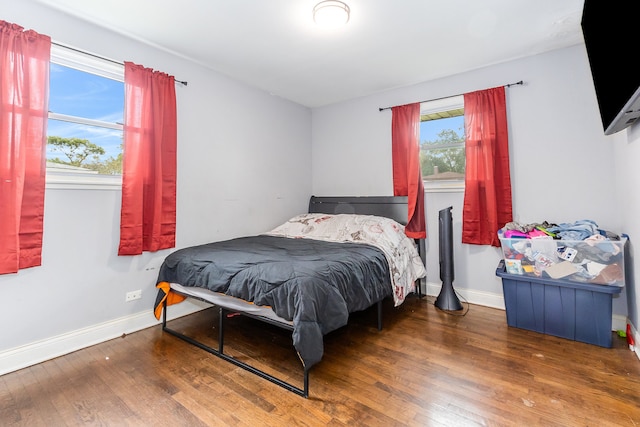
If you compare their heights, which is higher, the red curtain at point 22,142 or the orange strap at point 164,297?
the red curtain at point 22,142

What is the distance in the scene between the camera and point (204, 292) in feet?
7.50

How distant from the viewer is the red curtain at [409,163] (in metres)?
3.42

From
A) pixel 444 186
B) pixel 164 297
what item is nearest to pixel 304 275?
pixel 164 297

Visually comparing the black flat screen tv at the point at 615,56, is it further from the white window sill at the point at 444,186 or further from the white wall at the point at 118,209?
the white wall at the point at 118,209

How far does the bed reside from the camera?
1777 millimetres

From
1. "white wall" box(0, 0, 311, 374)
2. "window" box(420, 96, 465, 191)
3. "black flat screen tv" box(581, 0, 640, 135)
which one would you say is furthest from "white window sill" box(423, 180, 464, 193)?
"white wall" box(0, 0, 311, 374)

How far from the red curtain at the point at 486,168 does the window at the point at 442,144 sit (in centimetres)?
20

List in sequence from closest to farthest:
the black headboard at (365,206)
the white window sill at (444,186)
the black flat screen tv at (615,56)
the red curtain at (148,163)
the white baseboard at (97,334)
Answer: the black flat screen tv at (615,56) < the white baseboard at (97,334) < the red curtain at (148,163) < the white window sill at (444,186) < the black headboard at (365,206)

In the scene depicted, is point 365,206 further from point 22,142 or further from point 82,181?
point 22,142

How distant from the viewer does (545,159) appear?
112 inches

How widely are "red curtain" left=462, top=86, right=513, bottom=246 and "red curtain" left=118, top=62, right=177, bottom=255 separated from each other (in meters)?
2.87

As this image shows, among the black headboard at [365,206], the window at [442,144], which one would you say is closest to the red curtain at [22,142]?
the black headboard at [365,206]

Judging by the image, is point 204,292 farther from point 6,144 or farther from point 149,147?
point 6,144

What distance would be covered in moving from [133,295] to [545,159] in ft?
12.7
